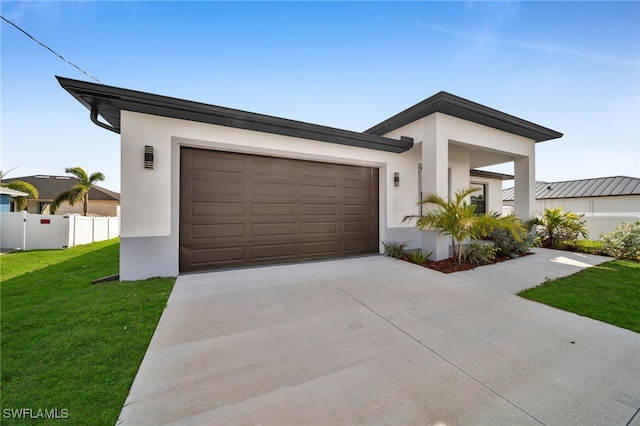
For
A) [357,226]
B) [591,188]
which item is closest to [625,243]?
[357,226]

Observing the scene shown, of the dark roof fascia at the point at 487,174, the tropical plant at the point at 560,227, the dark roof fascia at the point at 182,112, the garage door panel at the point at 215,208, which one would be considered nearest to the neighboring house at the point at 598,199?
the dark roof fascia at the point at 487,174

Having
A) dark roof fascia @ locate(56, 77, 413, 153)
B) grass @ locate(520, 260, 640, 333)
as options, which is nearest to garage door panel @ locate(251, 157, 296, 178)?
dark roof fascia @ locate(56, 77, 413, 153)

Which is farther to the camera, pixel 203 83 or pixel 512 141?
pixel 512 141

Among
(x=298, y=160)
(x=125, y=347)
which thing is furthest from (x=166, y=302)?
(x=298, y=160)

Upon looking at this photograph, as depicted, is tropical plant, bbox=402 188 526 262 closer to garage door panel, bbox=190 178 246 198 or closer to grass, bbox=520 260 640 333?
grass, bbox=520 260 640 333

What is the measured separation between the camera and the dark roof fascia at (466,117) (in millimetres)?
5688

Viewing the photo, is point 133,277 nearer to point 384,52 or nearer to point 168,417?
point 168,417

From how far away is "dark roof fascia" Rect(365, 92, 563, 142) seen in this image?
18.7 feet

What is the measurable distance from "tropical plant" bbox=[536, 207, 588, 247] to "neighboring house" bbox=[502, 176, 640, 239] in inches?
213

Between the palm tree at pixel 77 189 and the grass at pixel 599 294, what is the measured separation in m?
21.4

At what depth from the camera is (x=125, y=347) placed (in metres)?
2.29

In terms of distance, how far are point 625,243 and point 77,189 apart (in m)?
25.0

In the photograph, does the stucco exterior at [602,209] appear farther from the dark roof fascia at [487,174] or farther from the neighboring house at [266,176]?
the neighboring house at [266,176]

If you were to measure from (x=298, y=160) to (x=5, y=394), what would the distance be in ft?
17.4
